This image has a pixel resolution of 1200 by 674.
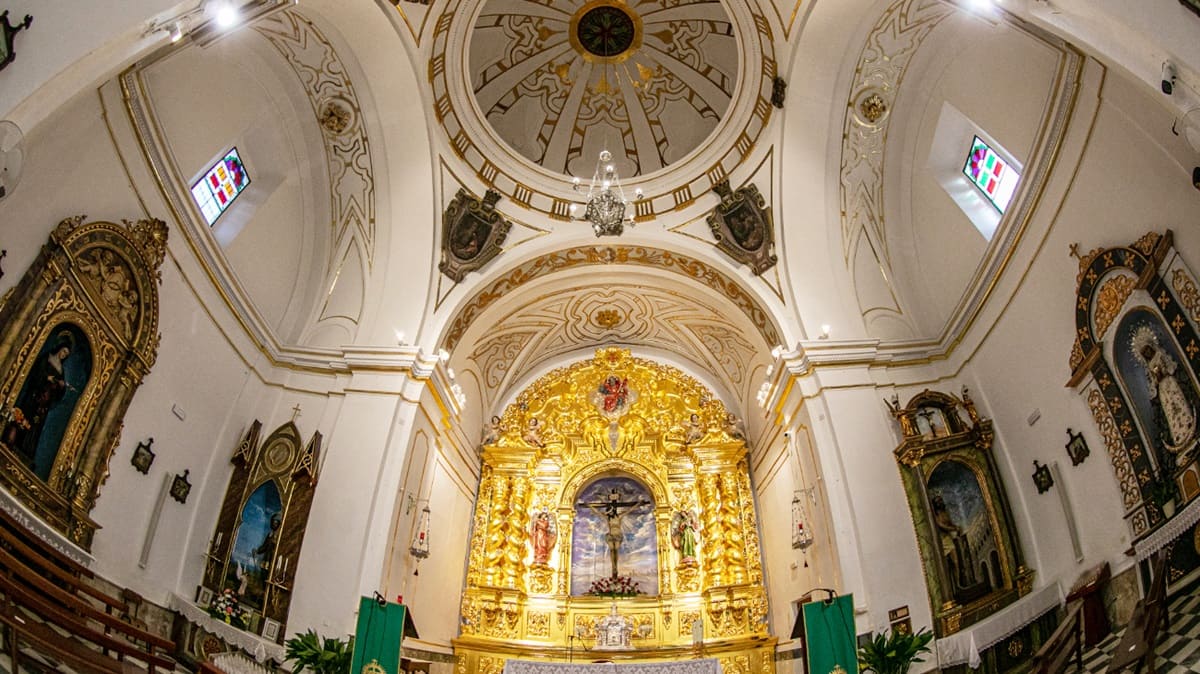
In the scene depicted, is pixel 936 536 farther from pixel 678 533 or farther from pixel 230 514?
Result: pixel 230 514

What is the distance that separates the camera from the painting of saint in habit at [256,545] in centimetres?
933

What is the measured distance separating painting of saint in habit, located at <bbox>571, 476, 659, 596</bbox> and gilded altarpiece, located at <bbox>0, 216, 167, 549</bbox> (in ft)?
29.4

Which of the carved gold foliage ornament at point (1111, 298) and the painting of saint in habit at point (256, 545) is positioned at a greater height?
the carved gold foliage ornament at point (1111, 298)

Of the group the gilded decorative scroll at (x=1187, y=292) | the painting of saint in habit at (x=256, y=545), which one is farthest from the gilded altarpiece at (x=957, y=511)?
the painting of saint in habit at (x=256, y=545)

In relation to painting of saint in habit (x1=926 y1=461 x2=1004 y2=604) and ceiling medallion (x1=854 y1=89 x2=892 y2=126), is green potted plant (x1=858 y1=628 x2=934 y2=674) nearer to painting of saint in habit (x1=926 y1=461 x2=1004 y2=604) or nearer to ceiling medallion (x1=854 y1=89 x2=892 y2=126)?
painting of saint in habit (x1=926 y1=461 x2=1004 y2=604)

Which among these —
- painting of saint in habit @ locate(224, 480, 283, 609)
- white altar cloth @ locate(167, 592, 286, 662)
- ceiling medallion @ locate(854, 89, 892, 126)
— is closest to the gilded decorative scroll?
ceiling medallion @ locate(854, 89, 892, 126)

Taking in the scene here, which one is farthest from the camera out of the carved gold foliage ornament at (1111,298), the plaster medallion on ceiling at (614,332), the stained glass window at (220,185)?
the plaster medallion on ceiling at (614,332)

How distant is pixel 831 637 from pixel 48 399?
30.4 ft

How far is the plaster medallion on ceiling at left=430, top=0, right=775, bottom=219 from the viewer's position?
12.0 meters

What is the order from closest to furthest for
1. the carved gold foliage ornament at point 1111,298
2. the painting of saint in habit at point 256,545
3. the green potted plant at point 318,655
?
1. the carved gold foliage ornament at point 1111,298
2. the green potted plant at point 318,655
3. the painting of saint in habit at point 256,545

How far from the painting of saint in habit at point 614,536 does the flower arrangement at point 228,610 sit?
6693mm

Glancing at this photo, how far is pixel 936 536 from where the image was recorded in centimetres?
923

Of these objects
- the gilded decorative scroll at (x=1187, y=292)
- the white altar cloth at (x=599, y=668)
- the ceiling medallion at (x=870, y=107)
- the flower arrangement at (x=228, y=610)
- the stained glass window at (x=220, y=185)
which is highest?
the ceiling medallion at (x=870, y=107)

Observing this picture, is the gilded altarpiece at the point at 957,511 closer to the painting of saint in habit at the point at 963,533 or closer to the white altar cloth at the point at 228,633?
the painting of saint in habit at the point at 963,533
